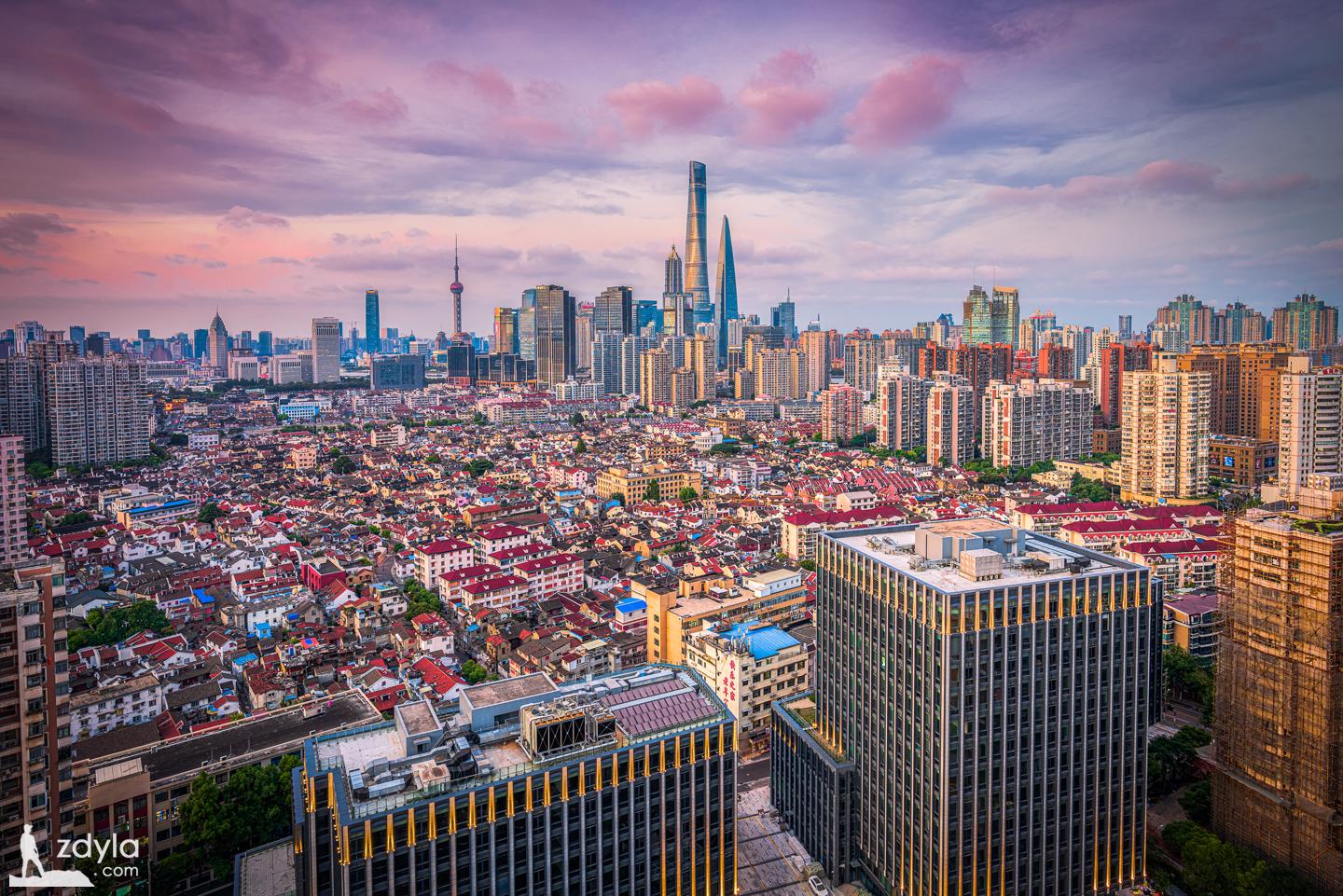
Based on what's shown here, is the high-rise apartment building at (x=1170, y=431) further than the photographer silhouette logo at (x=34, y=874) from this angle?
Yes

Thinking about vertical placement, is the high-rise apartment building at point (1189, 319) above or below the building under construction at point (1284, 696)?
above

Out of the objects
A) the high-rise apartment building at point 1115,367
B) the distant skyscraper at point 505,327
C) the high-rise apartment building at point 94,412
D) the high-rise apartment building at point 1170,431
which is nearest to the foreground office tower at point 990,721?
the high-rise apartment building at point 1170,431

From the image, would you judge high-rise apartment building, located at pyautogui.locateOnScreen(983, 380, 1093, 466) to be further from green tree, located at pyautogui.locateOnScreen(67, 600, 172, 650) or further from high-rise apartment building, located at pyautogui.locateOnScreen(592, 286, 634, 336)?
high-rise apartment building, located at pyautogui.locateOnScreen(592, 286, 634, 336)

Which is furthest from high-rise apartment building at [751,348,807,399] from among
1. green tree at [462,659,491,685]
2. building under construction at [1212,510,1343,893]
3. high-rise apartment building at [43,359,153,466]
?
building under construction at [1212,510,1343,893]

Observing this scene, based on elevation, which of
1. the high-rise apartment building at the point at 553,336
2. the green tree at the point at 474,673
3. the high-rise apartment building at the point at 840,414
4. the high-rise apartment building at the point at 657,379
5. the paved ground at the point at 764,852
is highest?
the high-rise apartment building at the point at 553,336

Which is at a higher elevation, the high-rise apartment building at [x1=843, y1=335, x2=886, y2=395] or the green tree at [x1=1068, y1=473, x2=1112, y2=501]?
the high-rise apartment building at [x1=843, y1=335, x2=886, y2=395]

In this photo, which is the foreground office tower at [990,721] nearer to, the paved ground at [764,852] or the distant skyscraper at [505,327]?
the paved ground at [764,852]
